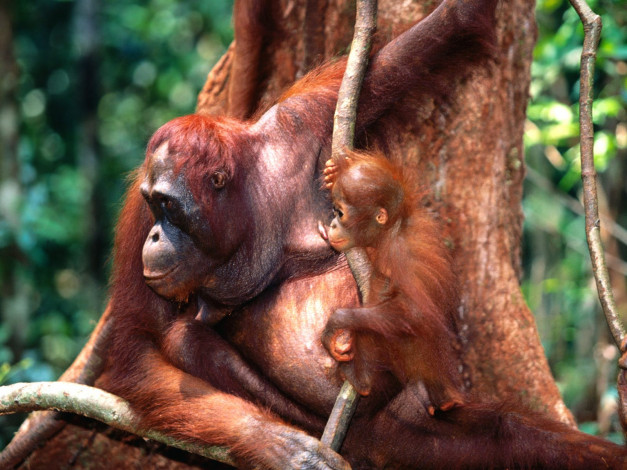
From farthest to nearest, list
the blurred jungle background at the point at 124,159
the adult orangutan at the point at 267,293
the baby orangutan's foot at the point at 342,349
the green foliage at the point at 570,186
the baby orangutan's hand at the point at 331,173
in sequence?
the blurred jungle background at the point at 124,159
the green foliage at the point at 570,186
the adult orangutan at the point at 267,293
the baby orangutan's hand at the point at 331,173
the baby orangutan's foot at the point at 342,349

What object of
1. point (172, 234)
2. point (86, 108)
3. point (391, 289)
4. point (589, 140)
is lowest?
point (391, 289)

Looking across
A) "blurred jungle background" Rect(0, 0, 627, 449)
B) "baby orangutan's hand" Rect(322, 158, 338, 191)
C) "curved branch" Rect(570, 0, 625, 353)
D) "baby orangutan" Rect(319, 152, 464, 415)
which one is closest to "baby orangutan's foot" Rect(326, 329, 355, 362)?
"baby orangutan" Rect(319, 152, 464, 415)

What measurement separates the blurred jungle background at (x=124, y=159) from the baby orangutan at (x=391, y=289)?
125cm

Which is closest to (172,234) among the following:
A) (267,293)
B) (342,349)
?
(267,293)

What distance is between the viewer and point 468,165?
316 cm

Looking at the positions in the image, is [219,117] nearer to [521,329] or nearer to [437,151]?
[437,151]

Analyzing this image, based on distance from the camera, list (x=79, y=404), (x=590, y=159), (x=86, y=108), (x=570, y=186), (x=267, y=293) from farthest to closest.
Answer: (x=86, y=108), (x=570, y=186), (x=267, y=293), (x=79, y=404), (x=590, y=159)

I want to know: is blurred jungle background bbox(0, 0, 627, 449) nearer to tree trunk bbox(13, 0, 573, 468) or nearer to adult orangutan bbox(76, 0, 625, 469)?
tree trunk bbox(13, 0, 573, 468)

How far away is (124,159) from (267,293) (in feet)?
26.3

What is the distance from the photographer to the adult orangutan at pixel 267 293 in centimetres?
243

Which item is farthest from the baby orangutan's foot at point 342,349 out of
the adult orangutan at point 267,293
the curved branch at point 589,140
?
the curved branch at point 589,140

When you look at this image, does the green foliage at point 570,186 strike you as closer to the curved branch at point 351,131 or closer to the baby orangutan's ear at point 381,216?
the curved branch at point 351,131

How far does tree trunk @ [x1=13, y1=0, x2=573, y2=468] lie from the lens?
3.13m

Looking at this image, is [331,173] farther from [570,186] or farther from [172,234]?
[570,186]
